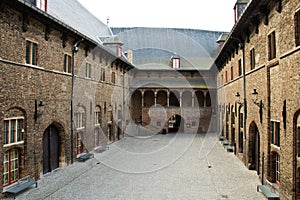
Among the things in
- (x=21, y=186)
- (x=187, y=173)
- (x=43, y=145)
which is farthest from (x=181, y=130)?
(x=21, y=186)

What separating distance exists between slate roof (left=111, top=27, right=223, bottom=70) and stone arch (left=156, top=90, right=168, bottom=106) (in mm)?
3228

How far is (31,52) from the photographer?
1180 cm

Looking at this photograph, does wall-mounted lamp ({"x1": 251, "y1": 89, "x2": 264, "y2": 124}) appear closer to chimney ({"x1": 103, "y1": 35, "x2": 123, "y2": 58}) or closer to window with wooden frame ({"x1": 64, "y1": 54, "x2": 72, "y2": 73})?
window with wooden frame ({"x1": 64, "y1": 54, "x2": 72, "y2": 73})

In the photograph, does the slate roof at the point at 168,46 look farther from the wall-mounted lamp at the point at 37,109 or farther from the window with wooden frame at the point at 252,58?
the wall-mounted lamp at the point at 37,109

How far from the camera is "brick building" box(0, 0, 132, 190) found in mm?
10336

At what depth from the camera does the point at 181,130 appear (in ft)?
114

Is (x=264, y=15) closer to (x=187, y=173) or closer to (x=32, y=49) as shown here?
(x=187, y=173)

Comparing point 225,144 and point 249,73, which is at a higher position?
point 249,73

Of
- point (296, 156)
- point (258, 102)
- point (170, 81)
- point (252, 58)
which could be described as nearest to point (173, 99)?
point (170, 81)

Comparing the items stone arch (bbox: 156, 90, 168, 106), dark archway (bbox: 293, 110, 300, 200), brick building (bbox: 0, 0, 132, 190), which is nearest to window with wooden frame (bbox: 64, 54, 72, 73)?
brick building (bbox: 0, 0, 132, 190)

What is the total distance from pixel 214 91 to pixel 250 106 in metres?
20.5

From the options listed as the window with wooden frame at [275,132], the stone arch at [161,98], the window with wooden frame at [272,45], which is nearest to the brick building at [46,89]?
the window with wooden frame at [272,45]

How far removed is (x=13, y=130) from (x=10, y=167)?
1387 millimetres

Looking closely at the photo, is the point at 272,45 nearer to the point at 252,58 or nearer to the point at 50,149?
the point at 252,58
